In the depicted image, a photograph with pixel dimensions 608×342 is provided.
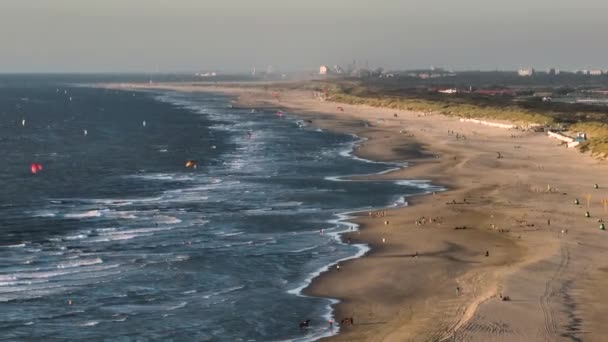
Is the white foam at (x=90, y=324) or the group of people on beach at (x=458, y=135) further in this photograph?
the group of people on beach at (x=458, y=135)

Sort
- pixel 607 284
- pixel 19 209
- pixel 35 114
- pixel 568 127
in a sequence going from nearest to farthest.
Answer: pixel 607 284
pixel 19 209
pixel 568 127
pixel 35 114

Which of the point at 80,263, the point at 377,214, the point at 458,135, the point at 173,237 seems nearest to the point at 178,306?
the point at 80,263

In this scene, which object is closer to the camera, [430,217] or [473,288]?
[473,288]

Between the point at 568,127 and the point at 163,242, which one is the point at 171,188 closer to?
the point at 163,242

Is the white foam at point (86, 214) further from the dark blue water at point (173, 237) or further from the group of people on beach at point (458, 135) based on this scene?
the group of people on beach at point (458, 135)

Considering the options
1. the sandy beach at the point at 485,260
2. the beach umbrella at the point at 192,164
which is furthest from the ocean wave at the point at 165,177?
the sandy beach at the point at 485,260

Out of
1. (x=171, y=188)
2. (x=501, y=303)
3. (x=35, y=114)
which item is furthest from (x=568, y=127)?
(x=35, y=114)

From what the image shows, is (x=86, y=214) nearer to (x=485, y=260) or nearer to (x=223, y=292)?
(x=223, y=292)
